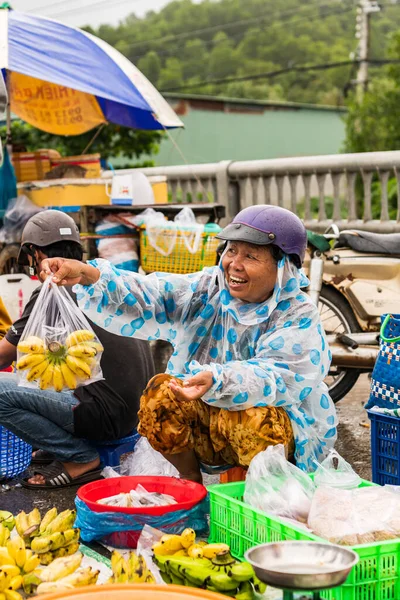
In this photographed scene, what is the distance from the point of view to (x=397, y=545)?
9.91ft

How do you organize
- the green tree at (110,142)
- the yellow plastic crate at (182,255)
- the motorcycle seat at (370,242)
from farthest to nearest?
the green tree at (110,142) < the yellow plastic crate at (182,255) < the motorcycle seat at (370,242)

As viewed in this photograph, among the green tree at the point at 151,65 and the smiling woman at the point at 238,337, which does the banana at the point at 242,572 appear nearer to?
the smiling woman at the point at 238,337

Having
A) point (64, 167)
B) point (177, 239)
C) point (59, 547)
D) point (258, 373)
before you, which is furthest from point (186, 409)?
point (64, 167)

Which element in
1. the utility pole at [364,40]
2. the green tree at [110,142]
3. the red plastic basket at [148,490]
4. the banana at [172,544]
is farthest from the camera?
the utility pole at [364,40]

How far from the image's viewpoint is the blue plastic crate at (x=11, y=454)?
466cm

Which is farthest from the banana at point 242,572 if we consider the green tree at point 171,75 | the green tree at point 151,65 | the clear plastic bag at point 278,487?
the green tree at point 171,75

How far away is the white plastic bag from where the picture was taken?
4.34m

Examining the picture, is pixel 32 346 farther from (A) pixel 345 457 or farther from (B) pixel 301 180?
(B) pixel 301 180

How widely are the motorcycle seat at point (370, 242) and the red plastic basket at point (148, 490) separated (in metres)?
2.95

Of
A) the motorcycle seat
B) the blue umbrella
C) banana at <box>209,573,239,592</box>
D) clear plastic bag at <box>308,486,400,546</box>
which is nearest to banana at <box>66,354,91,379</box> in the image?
clear plastic bag at <box>308,486,400,546</box>

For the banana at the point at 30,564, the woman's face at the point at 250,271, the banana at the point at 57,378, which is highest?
the woman's face at the point at 250,271

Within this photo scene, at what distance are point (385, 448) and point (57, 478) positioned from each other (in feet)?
5.58

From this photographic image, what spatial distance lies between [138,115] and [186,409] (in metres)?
7.17

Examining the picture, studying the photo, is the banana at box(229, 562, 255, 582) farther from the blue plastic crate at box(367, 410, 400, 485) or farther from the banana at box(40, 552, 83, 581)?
the blue plastic crate at box(367, 410, 400, 485)
